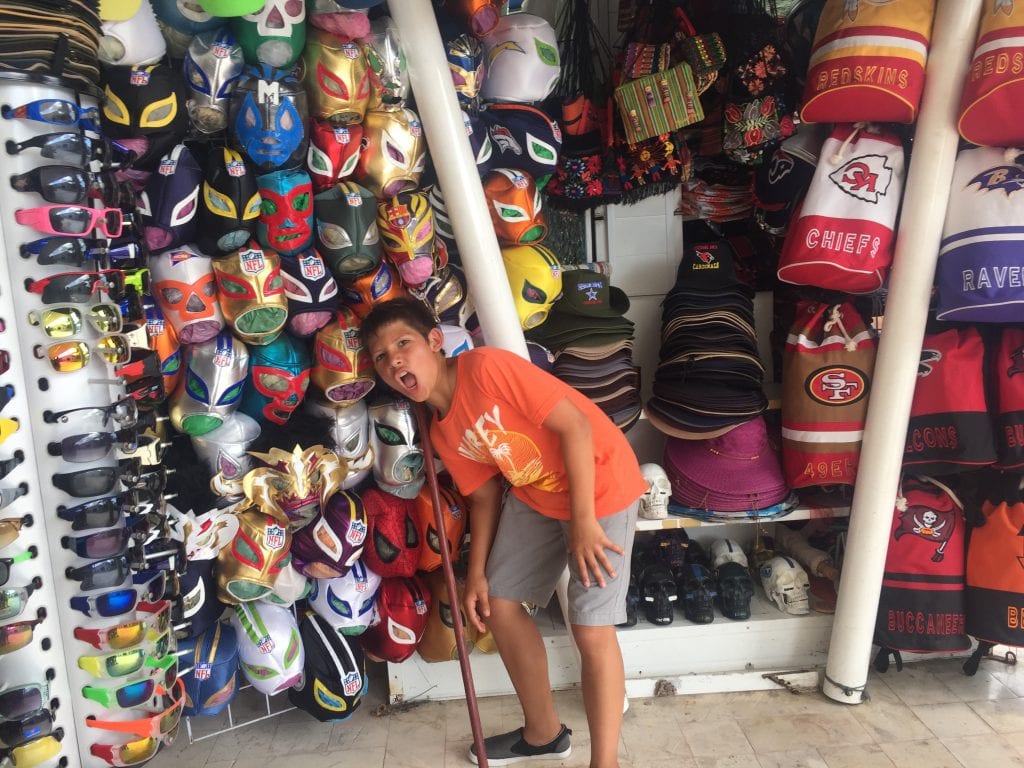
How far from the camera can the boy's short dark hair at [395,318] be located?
1856 millimetres

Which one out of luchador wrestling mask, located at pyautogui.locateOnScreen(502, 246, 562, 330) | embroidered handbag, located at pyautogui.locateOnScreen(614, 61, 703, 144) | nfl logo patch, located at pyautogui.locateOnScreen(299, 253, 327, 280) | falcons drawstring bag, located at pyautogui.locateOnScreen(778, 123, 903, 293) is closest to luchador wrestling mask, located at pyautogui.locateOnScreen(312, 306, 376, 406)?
nfl logo patch, located at pyautogui.locateOnScreen(299, 253, 327, 280)

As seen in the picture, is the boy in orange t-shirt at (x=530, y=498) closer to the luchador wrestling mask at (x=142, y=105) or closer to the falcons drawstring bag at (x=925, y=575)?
the luchador wrestling mask at (x=142, y=105)

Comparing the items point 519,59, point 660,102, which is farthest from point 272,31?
point 660,102

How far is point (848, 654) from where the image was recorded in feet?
7.55

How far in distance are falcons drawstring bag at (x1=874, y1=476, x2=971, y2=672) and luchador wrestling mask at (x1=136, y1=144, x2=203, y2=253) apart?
7.18 feet

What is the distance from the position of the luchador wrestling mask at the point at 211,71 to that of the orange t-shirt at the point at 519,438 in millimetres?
844

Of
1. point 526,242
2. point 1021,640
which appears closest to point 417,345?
Answer: point 526,242

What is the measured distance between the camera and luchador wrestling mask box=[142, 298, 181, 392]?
1.83 m

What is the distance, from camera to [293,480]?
6.58 ft

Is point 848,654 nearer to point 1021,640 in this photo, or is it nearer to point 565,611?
point 1021,640

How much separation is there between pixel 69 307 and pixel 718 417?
1.77 meters

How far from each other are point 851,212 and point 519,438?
1182mm

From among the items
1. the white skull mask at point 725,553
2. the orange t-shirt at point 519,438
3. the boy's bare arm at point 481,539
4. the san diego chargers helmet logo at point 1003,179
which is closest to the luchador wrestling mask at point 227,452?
the orange t-shirt at point 519,438

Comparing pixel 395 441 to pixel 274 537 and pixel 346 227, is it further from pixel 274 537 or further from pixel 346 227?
pixel 346 227
